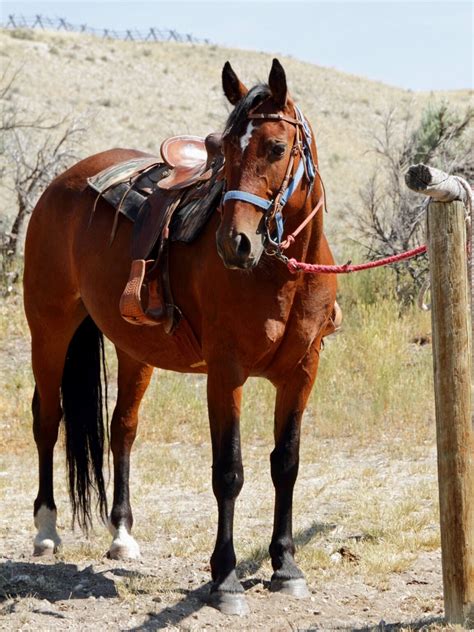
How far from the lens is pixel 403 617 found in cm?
437

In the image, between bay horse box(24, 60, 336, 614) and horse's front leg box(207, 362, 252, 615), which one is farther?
horse's front leg box(207, 362, 252, 615)

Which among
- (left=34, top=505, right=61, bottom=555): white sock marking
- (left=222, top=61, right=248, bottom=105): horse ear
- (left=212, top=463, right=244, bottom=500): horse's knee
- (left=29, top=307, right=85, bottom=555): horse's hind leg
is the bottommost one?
(left=34, top=505, right=61, bottom=555): white sock marking

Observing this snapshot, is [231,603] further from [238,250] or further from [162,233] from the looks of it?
[162,233]

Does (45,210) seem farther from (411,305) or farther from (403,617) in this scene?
(411,305)

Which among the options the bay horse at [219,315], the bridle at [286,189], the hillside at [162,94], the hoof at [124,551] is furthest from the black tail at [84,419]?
the hillside at [162,94]

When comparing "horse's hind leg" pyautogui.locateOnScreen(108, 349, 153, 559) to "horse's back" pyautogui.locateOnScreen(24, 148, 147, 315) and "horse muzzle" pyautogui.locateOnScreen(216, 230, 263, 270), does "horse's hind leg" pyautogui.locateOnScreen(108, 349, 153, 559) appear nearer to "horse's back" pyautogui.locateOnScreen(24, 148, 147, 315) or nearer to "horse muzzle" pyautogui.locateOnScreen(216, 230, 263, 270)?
"horse's back" pyautogui.locateOnScreen(24, 148, 147, 315)

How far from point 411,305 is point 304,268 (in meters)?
7.55

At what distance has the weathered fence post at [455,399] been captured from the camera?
3834 mm

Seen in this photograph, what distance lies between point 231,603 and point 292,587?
42cm

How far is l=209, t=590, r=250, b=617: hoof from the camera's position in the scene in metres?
4.43

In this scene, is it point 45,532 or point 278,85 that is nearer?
point 278,85

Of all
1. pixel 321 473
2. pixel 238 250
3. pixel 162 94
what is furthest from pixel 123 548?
pixel 162 94

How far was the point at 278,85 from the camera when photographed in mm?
4117

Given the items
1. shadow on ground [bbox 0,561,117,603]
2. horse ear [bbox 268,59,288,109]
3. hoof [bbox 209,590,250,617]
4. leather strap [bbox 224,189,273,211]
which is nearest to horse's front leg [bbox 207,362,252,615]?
hoof [bbox 209,590,250,617]
